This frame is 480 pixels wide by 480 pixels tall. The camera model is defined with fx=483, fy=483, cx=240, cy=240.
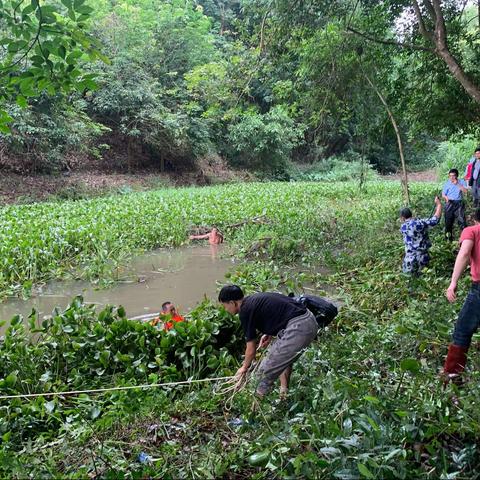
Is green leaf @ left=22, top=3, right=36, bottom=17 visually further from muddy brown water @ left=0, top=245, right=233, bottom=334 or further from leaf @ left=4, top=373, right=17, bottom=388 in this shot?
muddy brown water @ left=0, top=245, right=233, bottom=334

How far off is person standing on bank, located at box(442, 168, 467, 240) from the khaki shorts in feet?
22.5

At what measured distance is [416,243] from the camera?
7.45m

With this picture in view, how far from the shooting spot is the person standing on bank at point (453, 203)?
9.68m

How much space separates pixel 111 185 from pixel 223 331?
69.9ft

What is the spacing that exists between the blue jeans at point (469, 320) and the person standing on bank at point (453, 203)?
241 inches

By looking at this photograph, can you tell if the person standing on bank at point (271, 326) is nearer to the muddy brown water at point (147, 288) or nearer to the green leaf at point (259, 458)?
the green leaf at point (259, 458)

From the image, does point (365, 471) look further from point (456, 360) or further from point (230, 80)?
point (230, 80)

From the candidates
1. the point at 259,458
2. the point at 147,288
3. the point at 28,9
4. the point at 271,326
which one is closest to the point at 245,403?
the point at 271,326

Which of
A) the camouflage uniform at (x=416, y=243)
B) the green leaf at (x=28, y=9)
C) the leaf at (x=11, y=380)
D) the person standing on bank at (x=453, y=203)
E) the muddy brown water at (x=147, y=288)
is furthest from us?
the person standing on bank at (x=453, y=203)

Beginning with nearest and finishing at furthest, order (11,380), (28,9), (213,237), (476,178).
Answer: (28,9)
(11,380)
(476,178)
(213,237)

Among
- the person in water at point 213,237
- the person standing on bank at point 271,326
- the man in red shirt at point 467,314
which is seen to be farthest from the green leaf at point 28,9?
the person in water at point 213,237

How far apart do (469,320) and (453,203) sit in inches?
246

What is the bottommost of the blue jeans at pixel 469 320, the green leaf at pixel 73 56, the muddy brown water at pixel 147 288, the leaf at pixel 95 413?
the muddy brown water at pixel 147 288

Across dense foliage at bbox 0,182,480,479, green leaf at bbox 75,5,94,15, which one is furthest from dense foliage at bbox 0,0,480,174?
dense foliage at bbox 0,182,480,479
